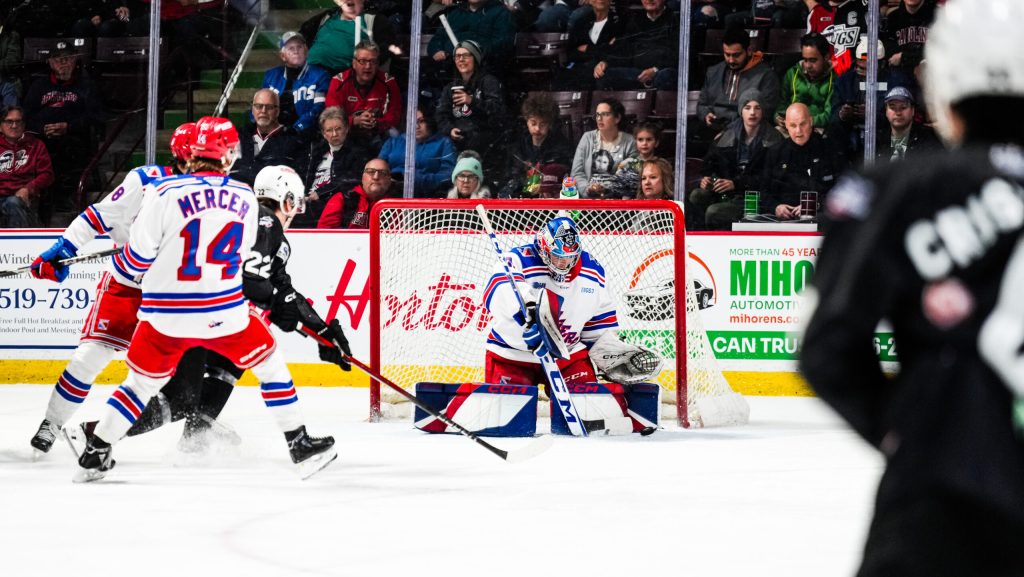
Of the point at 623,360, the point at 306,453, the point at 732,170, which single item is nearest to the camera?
the point at 306,453

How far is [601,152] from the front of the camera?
636cm

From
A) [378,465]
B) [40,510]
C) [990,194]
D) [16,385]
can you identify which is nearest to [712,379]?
[378,465]

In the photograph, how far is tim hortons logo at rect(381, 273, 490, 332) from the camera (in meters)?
5.49

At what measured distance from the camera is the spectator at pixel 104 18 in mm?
6775

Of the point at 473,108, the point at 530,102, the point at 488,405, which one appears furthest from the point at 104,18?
the point at 488,405

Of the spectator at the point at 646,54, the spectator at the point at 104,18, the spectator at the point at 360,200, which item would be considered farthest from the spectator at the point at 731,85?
the spectator at the point at 104,18

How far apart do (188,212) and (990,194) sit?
2678 millimetres

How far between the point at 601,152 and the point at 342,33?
167cm

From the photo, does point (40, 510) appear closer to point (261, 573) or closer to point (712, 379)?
point (261, 573)

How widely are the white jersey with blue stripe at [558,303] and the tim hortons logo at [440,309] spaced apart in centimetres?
51

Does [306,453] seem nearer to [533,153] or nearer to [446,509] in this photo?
[446,509]

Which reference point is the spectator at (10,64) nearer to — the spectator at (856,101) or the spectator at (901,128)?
the spectator at (856,101)

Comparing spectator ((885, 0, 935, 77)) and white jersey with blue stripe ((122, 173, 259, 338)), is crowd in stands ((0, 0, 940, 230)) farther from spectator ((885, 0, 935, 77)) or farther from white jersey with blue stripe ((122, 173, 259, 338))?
white jersey with blue stripe ((122, 173, 259, 338))

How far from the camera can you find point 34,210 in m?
6.62
